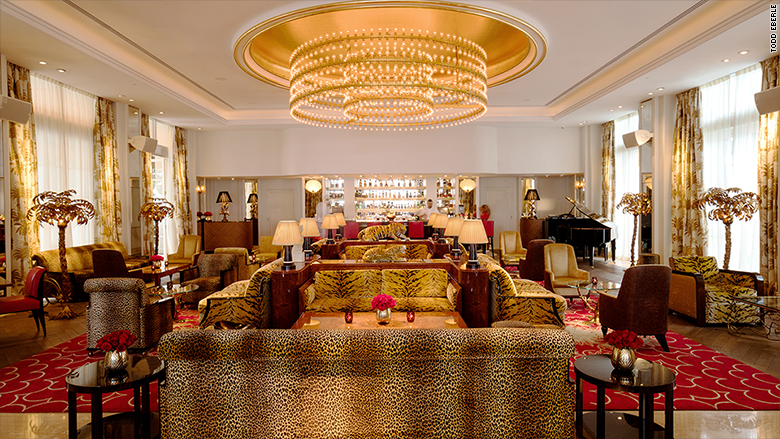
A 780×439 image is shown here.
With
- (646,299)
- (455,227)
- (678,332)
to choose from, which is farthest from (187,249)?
(678,332)

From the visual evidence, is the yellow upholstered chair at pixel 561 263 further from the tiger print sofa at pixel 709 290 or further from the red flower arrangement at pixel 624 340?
the red flower arrangement at pixel 624 340

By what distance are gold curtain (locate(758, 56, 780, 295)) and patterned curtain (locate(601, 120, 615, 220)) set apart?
213 inches

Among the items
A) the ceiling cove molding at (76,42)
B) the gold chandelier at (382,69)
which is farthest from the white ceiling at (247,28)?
the gold chandelier at (382,69)

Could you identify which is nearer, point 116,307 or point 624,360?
point 624,360

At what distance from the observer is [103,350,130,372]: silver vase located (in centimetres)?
308

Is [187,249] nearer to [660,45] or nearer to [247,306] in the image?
[247,306]

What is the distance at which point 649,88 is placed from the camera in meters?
9.32

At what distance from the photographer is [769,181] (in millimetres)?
7410

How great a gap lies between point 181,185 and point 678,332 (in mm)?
12908

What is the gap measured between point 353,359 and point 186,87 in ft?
31.9

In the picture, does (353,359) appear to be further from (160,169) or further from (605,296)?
(160,169)

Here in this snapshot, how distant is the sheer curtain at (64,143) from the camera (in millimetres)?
8414

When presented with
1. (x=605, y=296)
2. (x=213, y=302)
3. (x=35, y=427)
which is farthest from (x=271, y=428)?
(x=605, y=296)

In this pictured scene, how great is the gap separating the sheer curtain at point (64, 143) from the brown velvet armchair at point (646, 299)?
9372 millimetres
